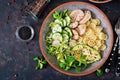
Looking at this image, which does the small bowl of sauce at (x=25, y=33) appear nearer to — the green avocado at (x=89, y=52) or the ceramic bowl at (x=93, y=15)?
the ceramic bowl at (x=93, y=15)

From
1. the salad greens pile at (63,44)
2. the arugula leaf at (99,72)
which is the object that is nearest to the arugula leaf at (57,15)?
the salad greens pile at (63,44)

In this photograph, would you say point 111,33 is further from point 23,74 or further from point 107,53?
point 23,74

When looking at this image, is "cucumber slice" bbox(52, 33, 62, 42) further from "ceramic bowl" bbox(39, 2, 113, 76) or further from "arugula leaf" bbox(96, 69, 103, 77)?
"arugula leaf" bbox(96, 69, 103, 77)

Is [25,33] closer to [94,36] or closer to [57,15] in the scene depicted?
[57,15]

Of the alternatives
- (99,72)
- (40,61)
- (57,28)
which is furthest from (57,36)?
(99,72)

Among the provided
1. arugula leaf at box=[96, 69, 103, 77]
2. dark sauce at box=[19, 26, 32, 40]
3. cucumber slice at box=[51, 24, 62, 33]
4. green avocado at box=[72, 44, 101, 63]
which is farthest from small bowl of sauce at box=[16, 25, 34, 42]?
arugula leaf at box=[96, 69, 103, 77]

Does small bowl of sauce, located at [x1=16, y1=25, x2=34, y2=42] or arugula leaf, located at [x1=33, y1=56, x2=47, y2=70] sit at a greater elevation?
small bowl of sauce, located at [x1=16, y1=25, x2=34, y2=42]
